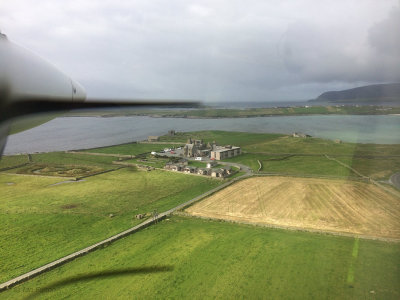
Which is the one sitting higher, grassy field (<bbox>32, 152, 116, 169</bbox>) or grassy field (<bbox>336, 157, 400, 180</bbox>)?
grassy field (<bbox>336, 157, 400, 180</bbox>)

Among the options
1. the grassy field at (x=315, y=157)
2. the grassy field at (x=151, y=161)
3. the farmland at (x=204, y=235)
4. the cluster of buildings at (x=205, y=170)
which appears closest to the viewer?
the farmland at (x=204, y=235)

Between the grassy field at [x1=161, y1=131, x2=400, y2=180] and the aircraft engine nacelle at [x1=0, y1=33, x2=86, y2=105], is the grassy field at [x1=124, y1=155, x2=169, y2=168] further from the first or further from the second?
the aircraft engine nacelle at [x1=0, y1=33, x2=86, y2=105]

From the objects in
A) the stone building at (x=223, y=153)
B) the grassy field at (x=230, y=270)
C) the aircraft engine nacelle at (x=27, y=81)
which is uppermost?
the aircraft engine nacelle at (x=27, y=81)

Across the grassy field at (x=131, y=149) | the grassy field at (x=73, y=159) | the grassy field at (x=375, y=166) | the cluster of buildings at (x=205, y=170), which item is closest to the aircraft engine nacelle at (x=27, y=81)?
the cluster of buildings at (x=205, y=170)

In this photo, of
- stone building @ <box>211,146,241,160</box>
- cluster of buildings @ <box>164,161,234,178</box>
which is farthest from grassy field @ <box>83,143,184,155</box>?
cluster of buildings @ <box>164,161,234,178</box>

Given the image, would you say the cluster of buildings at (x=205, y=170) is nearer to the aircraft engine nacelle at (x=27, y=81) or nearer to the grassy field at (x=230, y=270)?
Answer: the grassy field at (x=230, y=270)

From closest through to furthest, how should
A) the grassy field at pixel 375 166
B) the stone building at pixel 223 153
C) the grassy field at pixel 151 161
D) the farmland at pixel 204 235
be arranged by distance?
the farmland at pixel 204 235
the grassy field at pixel 375 166
the grassy field at pixel 151 161
the stone building at pixel 223 153
